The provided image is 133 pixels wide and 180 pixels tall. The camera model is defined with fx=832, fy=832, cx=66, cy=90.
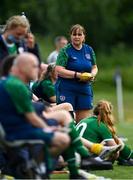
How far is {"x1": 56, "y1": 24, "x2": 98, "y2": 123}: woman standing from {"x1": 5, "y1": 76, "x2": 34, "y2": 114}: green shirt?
12.9 feet


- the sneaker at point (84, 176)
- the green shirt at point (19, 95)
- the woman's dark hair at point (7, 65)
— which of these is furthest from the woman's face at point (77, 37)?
the green shirt at point (19, 95)

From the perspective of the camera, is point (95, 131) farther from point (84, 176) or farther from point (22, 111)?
point (22, 111)

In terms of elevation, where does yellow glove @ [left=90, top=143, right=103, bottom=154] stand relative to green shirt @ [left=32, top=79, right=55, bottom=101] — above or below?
below

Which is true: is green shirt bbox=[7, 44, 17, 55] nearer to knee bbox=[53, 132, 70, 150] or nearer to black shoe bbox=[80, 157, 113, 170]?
black shoe bbox=[80, 157, 113, 170]

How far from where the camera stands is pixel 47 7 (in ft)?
183

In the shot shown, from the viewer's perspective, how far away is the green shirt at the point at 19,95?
8.33 metres

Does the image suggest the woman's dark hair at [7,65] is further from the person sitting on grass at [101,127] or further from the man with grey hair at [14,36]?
the person sitting on grass at [101,127]

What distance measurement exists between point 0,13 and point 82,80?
143 feet

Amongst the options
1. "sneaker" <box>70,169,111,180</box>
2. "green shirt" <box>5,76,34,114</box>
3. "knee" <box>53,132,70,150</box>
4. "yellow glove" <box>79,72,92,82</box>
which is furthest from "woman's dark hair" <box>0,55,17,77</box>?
"yellow glove" <box>79,72,92,82</box>

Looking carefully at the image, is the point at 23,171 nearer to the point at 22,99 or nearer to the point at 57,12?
the point at 22,99

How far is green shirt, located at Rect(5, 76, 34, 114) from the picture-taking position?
27.3 feet

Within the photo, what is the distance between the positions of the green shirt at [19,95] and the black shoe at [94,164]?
1.55 metres

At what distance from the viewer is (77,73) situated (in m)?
12.3

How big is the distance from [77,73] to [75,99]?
535mm
